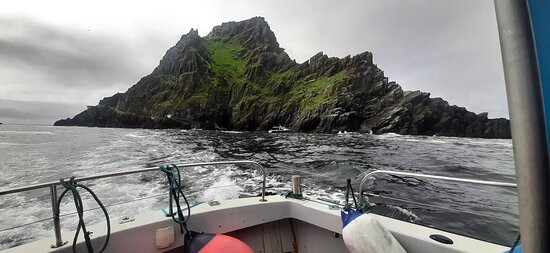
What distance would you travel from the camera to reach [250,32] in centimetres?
14238

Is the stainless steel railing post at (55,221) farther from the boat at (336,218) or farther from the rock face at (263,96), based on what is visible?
the rock face at (263,96)

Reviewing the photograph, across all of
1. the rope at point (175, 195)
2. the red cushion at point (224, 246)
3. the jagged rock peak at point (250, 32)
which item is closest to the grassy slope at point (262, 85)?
the jagged rock peak at point (250, 32)

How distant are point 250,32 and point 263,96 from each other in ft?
225

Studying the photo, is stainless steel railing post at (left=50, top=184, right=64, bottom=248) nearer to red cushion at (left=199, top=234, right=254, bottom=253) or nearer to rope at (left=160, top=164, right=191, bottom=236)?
rope at (left=160, top=164, right=191, bottom=236)

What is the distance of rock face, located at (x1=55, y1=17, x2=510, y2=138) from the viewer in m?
59.3

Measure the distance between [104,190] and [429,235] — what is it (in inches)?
363

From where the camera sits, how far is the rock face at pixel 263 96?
59344mm

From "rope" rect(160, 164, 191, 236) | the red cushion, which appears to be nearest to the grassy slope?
"rope" rect(160, 164, 191, 236)

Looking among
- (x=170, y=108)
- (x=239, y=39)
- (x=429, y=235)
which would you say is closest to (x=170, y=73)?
(x=170, y=108)

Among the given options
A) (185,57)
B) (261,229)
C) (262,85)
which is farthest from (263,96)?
(261,229)

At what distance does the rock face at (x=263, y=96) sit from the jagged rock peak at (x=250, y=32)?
0.55 metres

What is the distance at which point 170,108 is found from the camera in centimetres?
9175

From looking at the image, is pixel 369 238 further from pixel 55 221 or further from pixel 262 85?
pixel 262 85

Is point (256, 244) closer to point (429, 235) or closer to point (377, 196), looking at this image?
point (429, 235)
